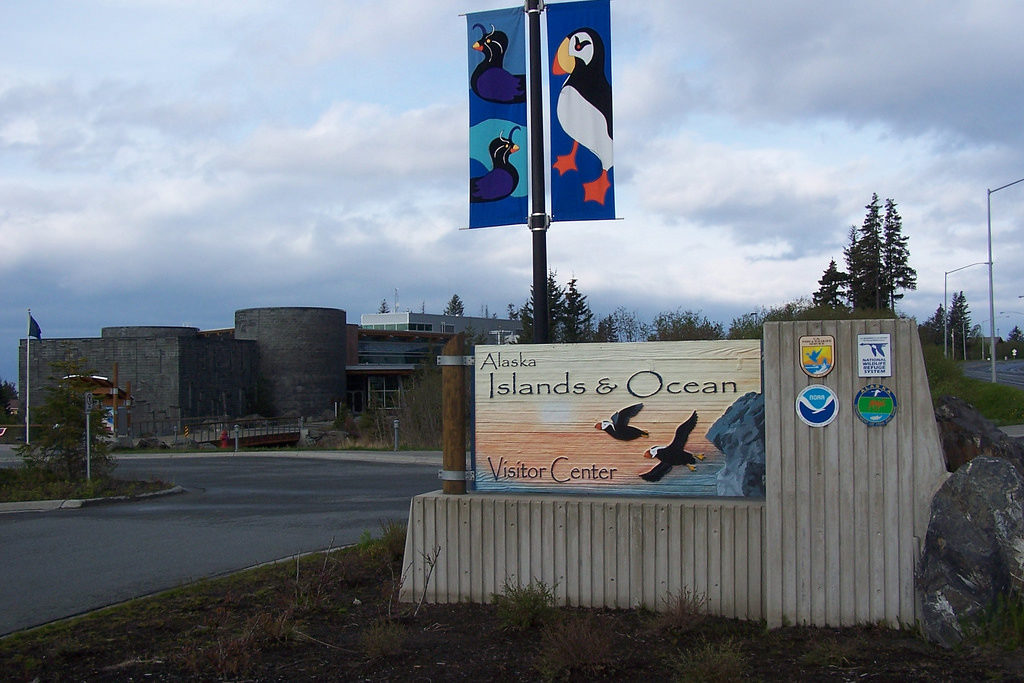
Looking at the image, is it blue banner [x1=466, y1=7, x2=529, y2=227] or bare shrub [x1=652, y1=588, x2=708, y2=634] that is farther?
blue banner [x1=466, y1=7, x2=529, y2=227]

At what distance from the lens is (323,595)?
24.6ft

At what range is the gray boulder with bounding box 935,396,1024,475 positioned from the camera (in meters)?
7.36

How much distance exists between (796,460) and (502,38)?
488 cm

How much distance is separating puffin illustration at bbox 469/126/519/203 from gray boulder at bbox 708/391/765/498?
315cm

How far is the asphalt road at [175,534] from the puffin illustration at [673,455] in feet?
15.9

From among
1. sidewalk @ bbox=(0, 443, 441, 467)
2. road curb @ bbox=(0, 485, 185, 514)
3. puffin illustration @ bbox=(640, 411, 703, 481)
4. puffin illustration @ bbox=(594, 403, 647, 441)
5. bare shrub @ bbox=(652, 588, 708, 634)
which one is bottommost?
sidewalk @ bbox=(0, 443, 441, 467)

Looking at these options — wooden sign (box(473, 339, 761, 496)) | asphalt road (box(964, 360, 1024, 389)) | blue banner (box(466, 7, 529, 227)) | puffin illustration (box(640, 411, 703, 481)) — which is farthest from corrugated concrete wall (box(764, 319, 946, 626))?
asphalt road (box(964, 360, 1024, 389))

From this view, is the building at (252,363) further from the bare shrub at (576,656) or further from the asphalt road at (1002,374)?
the bare shrub at (576,656)

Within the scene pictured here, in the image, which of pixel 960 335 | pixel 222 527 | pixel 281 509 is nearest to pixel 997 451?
pixel 222 527

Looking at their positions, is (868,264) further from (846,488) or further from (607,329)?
(846,488)

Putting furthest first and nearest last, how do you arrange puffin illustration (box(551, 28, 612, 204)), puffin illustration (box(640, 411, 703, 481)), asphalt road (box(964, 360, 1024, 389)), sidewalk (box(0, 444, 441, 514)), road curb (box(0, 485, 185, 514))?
1. asphalt road (box(964, 360, 1024, 389))
2. sidewalk (box(0, 444, 441, 514))
3. road curb (box(0, 485, 185, 514))
4. puffin illustration (box(551, 28, 612, 204))
5. puffin illustration (box(640, 411, 703, 481))

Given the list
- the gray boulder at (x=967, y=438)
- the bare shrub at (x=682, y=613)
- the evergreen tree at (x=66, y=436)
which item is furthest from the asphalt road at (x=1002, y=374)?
the bare shrub at (x=682, y=613)

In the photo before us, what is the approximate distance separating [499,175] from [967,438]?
15.2 feet

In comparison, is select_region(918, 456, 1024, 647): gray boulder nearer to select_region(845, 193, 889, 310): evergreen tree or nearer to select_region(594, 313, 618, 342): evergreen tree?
select_region(594, 313, 618, 342): evergreen tree
